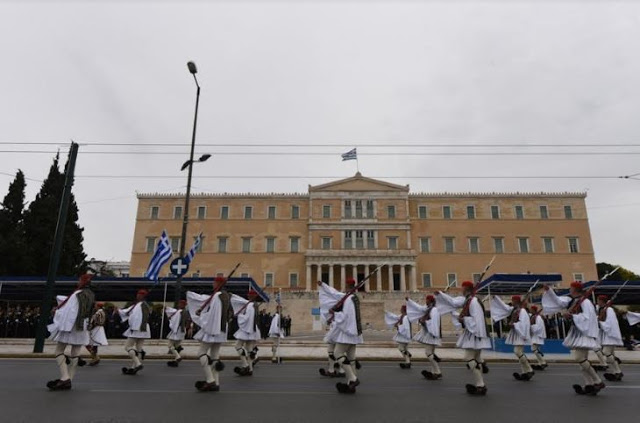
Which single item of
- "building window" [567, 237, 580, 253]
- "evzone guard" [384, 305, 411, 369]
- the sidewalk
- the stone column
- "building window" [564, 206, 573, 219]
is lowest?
the sidewalk

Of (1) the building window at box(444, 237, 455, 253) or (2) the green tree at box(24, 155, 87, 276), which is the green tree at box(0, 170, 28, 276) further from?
(1) the building window at box(444, 237, 455, 253)

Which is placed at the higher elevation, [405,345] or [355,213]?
[355,213]

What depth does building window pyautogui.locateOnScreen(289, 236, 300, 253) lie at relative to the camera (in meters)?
58.3

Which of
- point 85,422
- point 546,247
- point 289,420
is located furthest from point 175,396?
point 546,247

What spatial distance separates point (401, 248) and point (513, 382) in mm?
48745

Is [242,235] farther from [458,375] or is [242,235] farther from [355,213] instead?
[458,375]

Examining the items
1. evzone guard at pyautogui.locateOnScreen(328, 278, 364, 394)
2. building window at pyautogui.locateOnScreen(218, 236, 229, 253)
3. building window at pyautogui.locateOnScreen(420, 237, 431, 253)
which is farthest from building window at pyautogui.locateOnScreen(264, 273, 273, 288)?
evzone guard at pyautogui.locateOnScreen(328, 278, 364, 394)

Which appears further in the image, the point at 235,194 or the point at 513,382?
the point at 235,194

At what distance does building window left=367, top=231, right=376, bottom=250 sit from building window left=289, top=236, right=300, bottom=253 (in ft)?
32.0

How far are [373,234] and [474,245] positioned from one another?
13.9m

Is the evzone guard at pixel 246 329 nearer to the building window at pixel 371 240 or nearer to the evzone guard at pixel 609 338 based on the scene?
the evzone guard at pixel 609 338

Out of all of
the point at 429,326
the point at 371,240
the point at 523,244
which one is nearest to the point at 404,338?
the point at 429,326

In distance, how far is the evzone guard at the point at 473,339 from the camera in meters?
7.43

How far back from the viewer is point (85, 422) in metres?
4.93
